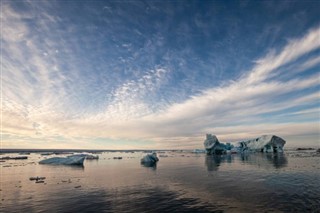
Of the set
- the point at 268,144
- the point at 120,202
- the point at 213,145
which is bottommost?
the point at 120,202

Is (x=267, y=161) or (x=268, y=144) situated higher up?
(x=268, y=144)

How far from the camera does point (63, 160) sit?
60.0m

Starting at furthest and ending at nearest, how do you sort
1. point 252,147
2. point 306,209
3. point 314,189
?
point 252,147 → point 314,189 → point 306,209

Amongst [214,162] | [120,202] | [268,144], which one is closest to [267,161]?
[214,162]

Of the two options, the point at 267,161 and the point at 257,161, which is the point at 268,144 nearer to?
the point at 257,161

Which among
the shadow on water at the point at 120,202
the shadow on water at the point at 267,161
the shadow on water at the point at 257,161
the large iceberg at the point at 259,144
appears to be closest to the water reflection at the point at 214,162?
the shadow on water at the point at 257,161

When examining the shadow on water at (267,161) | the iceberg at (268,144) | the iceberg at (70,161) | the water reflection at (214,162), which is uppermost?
the iceberg at (268,144)

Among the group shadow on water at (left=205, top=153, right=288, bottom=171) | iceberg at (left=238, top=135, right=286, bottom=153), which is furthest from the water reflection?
iceberg at (left=238, top=135, right=286, bottom=153)

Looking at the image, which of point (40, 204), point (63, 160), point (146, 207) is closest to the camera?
point (146, 207)

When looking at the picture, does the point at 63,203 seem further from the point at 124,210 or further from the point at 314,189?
the point at 314,189

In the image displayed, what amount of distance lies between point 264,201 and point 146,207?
30.4 feet

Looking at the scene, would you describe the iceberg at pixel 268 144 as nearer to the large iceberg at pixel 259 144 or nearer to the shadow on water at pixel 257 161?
the large iceberg at pixel 259 144

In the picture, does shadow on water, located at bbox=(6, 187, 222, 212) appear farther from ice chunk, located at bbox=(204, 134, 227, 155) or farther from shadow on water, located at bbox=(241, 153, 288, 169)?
ice chunk, located at bbox=(204, 134, 227, 155)

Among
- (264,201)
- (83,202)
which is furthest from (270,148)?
(83,202)
